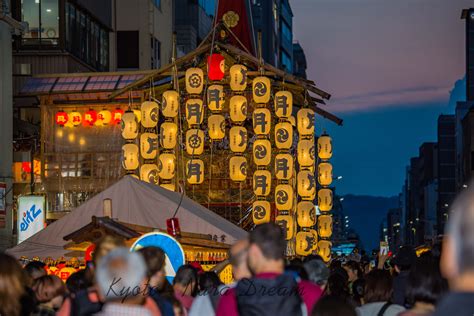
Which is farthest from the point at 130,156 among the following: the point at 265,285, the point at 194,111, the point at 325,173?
the point at 265,285

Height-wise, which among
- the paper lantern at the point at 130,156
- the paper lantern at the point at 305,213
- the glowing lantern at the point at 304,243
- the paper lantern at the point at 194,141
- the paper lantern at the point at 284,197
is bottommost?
the glowing lantern at the point at 304,243

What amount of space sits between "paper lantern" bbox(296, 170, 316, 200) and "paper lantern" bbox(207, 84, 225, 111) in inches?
155

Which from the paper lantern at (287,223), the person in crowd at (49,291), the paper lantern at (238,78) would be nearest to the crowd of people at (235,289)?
the person in crowd at (49,291)

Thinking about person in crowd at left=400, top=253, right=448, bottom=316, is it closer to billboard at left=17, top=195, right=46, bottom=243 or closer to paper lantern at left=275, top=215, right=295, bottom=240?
paper lantern at left=275, top=215, right=295, bottom=240

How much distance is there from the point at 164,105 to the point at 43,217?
18.0 ft

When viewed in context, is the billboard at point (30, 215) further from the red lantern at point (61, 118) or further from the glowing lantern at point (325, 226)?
the glowing lantern at point (325, 226)

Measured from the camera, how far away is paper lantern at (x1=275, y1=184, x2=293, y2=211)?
3203cm

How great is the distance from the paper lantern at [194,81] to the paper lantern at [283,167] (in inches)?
140

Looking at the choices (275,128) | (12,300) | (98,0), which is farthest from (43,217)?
(12,300)

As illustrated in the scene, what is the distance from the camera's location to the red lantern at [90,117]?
37.1 meters

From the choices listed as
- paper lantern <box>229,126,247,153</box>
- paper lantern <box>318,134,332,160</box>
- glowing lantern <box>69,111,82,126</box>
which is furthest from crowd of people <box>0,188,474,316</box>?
glowing lantern <box>69,111,82,126</box>

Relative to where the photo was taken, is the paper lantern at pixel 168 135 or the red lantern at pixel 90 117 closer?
the paper lantern at pixel 168 135

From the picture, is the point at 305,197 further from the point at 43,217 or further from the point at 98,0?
the point at 98,0

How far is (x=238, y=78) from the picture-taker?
104 ft
